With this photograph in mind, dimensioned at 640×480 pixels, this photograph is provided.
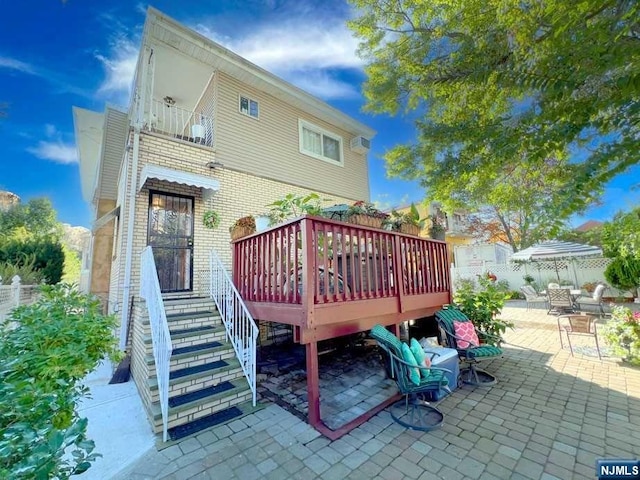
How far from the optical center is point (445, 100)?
546 centimetres

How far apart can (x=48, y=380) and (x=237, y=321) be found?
3.22 meters

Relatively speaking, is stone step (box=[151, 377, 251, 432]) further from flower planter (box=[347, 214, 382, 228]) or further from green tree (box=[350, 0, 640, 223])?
green tree (box=[350, 0, 640, 223])

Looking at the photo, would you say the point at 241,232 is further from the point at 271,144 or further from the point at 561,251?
the point at 561,251

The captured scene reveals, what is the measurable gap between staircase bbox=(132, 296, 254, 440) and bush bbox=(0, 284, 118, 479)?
4.42 ft

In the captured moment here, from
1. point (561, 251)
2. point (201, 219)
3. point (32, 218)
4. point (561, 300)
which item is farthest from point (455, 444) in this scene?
point (32, 218)

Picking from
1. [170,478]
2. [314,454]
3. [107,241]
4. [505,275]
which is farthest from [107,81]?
[505,275]

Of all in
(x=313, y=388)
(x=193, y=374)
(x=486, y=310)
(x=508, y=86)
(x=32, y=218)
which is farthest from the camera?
(x=32, y=218)

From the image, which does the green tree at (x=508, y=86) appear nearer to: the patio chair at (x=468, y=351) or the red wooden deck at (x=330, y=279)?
the red wooden deck at (x=330, y=279)

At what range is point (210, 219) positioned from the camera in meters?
6.75

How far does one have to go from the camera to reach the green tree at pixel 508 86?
182cm

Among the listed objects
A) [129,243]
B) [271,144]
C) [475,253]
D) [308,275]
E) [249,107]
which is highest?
[249,107]

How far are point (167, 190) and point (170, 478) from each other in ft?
18.1

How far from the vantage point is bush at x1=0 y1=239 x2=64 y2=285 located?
11422 mm

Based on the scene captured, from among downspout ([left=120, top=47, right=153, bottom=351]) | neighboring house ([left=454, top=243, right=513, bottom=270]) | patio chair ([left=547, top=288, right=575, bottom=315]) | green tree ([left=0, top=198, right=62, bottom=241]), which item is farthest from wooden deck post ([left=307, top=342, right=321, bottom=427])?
green tree ([left=0, top=198, right=62, bottom=241])
